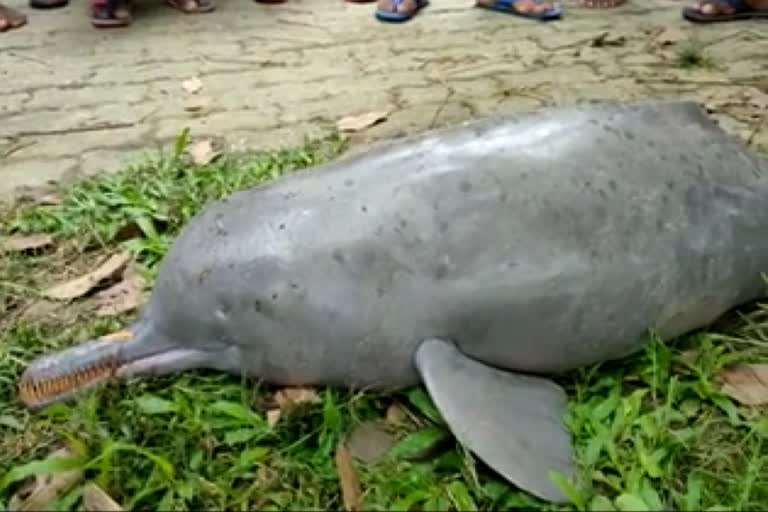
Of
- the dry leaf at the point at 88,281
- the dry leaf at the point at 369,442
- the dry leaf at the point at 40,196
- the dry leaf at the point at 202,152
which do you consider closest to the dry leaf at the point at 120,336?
the dry leaf at the point at 88,281

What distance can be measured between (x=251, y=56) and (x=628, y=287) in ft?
9.52

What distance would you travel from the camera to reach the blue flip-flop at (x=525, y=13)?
524 centimetres

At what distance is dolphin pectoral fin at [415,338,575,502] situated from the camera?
2.05 meters

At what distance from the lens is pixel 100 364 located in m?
2.40

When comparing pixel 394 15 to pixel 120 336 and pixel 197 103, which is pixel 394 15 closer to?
pixel 197 103

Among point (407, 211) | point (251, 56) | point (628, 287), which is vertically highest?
point (407, 211)

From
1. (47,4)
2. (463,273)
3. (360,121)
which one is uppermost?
(463,273)

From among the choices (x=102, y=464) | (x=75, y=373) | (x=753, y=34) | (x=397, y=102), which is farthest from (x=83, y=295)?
(x=753, y=34)

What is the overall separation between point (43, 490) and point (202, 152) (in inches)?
72.1

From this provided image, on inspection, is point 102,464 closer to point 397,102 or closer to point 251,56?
Result: point 397,102

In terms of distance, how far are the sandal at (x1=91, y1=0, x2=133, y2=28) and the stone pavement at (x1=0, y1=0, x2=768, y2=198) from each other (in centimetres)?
6

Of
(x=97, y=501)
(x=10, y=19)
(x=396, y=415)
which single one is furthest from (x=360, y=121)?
(x=10, y=19)

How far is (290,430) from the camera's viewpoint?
7.48 ft

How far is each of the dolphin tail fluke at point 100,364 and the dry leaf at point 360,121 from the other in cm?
167
